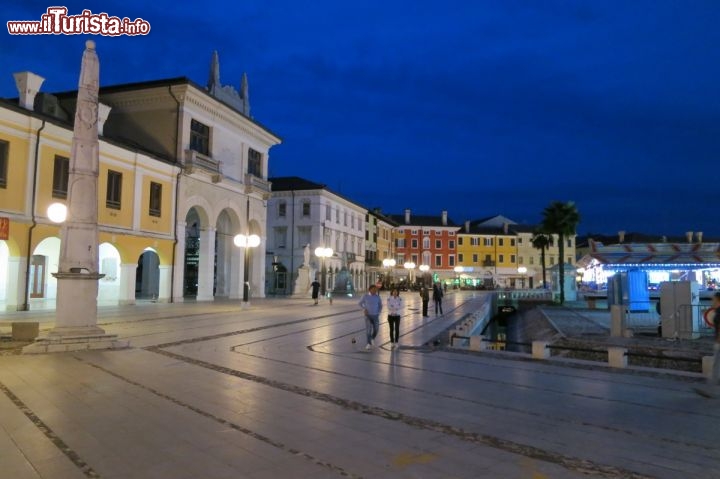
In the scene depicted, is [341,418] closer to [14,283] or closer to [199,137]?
[14,283]

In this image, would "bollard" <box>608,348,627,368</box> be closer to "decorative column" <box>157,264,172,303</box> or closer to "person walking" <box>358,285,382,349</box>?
"person walking" <box>358,285,382,349</box>

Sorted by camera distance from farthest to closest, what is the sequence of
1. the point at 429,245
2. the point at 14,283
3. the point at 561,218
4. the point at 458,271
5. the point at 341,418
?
the point at 429,245
the point at 458,271
the point at 561,218
the point at 14,283
the point at 341,418

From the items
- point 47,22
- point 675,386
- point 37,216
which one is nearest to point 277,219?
point 37,216

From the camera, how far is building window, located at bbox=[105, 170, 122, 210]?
Answer: 1094 inches

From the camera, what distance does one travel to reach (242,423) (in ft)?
21.4

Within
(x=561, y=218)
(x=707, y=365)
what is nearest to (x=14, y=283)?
(x=707, y=365)

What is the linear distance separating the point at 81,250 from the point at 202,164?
23.2 metres

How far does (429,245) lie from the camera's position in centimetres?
9369

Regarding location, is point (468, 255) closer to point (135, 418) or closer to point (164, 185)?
point (164, 185)

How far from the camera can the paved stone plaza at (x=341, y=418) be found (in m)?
5.13

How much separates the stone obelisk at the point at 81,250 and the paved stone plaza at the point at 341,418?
2.14 feet

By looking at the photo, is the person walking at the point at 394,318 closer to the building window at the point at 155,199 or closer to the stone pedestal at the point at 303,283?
the building window at the point at 155,199

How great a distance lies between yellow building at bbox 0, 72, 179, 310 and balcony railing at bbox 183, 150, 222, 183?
0.96 meters

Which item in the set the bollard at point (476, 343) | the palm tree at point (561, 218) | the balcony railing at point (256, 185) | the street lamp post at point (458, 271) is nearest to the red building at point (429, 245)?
the street lamp post at point (458, 271)
